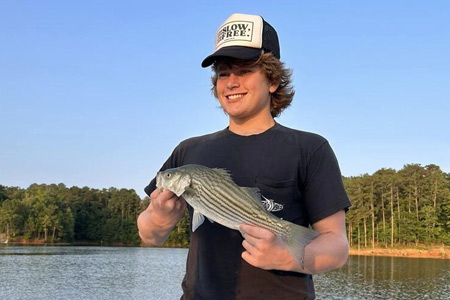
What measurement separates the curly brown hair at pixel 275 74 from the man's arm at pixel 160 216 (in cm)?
94

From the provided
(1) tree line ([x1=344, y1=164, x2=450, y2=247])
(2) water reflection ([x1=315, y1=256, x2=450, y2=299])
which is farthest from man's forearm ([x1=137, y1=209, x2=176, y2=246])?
(1) tree line ([x1=344, y1=164, x2=450, y2=247])

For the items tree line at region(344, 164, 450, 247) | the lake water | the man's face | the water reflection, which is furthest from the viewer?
tree line at region(344, 164, 450, 247)

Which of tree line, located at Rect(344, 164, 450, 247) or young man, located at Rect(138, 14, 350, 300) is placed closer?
young man, located at Rect(138, 14, 350, 300)

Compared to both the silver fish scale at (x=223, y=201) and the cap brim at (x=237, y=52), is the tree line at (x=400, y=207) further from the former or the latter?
the silver fish scale at (x=223, y=201)

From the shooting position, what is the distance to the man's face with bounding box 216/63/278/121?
9.34 feet

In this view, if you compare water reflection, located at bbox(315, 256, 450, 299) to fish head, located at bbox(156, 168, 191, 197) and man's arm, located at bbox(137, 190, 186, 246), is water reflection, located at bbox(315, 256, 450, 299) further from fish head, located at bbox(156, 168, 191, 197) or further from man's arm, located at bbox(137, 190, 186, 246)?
fish head, located at bbox(156, 168, 191, 197)

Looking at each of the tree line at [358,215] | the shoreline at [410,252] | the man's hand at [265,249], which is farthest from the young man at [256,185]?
the shoreline at [410,252]

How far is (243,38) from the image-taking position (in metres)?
2.82

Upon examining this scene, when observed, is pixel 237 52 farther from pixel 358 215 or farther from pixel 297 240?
pixel 358 215

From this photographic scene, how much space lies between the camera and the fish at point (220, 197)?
226 centimetres

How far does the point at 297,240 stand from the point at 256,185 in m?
0.57

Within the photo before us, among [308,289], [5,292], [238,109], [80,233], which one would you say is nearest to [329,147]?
[238,109]

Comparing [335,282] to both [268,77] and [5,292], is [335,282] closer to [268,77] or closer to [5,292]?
[5,292]

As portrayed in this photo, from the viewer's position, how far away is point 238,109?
2.85 metres
